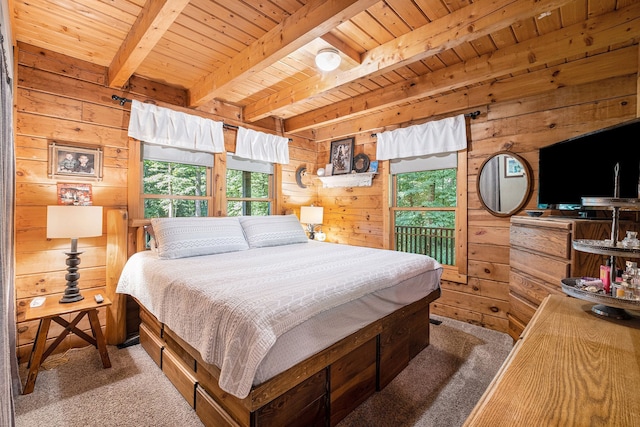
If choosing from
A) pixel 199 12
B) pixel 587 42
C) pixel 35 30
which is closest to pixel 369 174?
pixel 587 42

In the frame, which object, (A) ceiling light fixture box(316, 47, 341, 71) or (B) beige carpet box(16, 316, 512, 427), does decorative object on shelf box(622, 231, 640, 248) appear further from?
(A) ceiling light fixture box(316, 47, 341, 71)

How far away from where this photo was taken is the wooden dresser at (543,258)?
5.45 ft

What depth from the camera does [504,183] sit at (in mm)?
2795

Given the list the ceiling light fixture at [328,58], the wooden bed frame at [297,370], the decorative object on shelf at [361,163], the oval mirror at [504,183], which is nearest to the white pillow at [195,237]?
the wooden bed frame at [297,370]

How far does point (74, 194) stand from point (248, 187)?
1.87 m

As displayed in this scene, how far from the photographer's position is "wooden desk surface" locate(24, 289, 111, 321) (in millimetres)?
1867

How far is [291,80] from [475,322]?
3.21 metres

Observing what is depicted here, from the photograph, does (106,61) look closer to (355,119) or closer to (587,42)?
(355,119)

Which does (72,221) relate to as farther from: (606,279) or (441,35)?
(606,279)

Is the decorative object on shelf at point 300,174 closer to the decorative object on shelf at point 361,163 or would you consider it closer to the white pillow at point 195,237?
the decorative object on shelf at point 361,163

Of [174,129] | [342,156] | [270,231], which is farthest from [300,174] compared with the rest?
[174,129]

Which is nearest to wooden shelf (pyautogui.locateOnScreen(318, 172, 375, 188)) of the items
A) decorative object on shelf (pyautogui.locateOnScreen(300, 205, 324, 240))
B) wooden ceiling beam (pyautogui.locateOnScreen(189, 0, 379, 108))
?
decorative object on shelf (pyautogui.locateOnScreen(300, 205, 324, 240))

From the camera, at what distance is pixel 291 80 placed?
116 inches

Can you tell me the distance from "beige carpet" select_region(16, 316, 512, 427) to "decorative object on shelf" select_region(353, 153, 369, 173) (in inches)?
94.5
